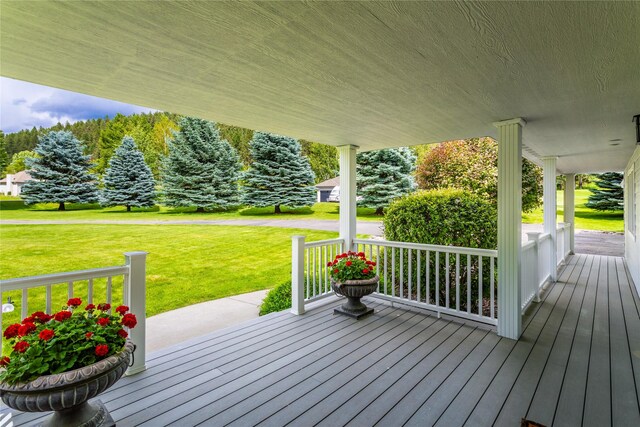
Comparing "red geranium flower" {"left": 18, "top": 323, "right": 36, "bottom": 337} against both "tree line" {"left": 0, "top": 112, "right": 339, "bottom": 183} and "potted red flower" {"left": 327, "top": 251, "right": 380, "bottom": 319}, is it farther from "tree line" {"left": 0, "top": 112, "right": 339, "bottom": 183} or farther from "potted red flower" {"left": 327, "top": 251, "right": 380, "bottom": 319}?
"tree line" {"left": 0, "top": 112, "right": 339, "bottom": 183}

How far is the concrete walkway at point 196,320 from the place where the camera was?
4.18 metres

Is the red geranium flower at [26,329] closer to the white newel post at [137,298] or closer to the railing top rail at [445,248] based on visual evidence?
the white newel post at [137,298]

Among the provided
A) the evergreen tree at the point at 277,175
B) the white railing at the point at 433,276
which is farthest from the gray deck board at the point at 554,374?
the evergreen tree at the point at 277,175

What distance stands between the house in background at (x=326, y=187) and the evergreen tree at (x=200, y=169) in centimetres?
860

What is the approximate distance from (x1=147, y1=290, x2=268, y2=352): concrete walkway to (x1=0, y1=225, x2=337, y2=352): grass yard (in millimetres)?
1893

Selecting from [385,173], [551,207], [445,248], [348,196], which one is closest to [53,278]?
[348,196]

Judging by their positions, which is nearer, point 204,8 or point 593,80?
point 204,8

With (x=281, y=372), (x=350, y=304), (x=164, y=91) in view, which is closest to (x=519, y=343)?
(x=350, y=304)

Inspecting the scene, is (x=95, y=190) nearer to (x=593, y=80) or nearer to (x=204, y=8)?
(x=204, y=8)

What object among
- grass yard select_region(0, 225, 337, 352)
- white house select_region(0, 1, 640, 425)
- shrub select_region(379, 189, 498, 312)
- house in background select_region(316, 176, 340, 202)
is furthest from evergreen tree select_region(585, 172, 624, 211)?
shrub select_region(379, 189, 498, 312)

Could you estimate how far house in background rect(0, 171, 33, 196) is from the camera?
58.1ft

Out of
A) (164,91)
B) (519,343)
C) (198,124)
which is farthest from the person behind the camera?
(198,124)

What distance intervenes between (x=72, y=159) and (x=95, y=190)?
6.40 feet

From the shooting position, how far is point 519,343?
131 inches
